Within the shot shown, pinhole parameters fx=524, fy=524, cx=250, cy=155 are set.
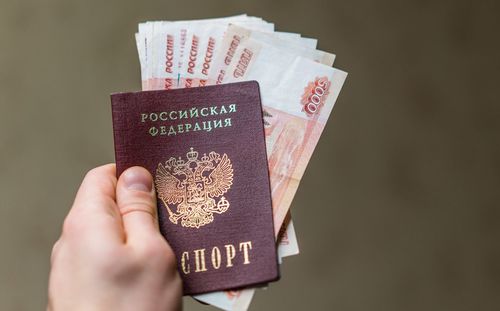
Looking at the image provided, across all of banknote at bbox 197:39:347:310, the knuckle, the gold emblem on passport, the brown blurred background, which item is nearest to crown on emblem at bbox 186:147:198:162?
the gold emblem on passport

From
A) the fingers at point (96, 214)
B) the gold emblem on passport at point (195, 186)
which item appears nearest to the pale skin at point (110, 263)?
the fingers at point (96, 214)

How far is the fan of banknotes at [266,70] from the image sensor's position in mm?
878

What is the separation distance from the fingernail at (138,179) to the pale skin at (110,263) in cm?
4

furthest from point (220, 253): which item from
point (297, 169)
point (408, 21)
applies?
point (408, 21)

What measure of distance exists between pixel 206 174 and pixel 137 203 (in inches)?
5.6

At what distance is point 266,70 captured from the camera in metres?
0.89

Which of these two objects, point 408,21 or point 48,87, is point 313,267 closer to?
point 408,21

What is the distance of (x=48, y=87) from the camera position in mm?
1337

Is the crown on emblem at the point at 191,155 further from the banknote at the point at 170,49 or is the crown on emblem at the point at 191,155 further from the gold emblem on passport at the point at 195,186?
the banknote at the point at 170,49

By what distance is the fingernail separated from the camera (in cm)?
73

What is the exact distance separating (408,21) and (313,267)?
2.30 feet

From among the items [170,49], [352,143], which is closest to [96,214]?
[170,49]

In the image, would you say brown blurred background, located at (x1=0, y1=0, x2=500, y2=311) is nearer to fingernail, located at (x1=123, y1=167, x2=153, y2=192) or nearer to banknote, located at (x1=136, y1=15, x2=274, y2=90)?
banknote, located at (x1=136, y1=15, x2=274, y2=90)

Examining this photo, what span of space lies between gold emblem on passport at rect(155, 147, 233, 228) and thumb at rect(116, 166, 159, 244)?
0.04 m
